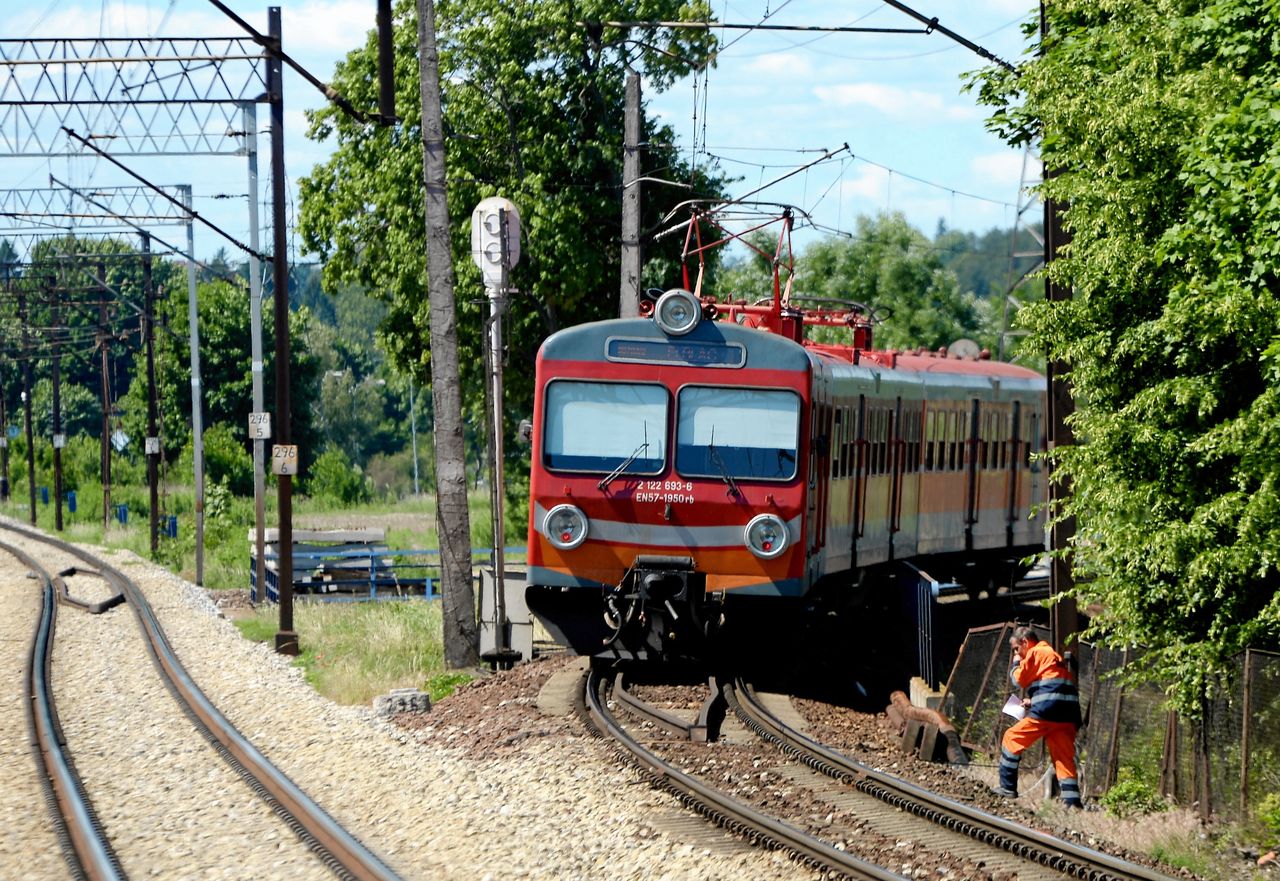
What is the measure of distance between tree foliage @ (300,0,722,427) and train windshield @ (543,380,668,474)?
1607cm

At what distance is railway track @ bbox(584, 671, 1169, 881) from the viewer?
30.2ft

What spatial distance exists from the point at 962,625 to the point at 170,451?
48790 millimetres

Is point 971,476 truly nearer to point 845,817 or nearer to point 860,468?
point 860,468

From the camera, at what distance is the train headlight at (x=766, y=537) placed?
14.3 m

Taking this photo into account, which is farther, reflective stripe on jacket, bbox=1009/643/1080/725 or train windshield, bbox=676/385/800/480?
train windshield, bbox=676/385/800/480

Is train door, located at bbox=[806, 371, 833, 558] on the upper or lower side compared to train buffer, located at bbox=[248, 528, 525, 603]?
upper

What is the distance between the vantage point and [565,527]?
1446 cm

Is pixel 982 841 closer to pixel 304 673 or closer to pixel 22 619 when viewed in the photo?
pixel 304 673

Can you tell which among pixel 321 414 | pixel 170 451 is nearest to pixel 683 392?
pixel 170 451

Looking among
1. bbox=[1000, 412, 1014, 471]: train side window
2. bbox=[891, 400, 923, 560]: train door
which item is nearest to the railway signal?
bbox=[891, 400, 923, 560]: train door

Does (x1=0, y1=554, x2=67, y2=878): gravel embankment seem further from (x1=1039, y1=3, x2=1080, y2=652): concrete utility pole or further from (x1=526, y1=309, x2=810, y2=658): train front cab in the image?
(x1=1039, y1=3, x2=1080, y2=652): concrete utility pole

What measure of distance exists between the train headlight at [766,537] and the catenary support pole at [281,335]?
8002 millimetres

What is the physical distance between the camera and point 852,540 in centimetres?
1727

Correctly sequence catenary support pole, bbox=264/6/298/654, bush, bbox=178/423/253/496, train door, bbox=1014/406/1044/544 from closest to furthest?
catenary support pole, bbox=264/6/298/654 < train door, bbox=1014/406/1044/544 < bush, bbox=178/423/253/496
